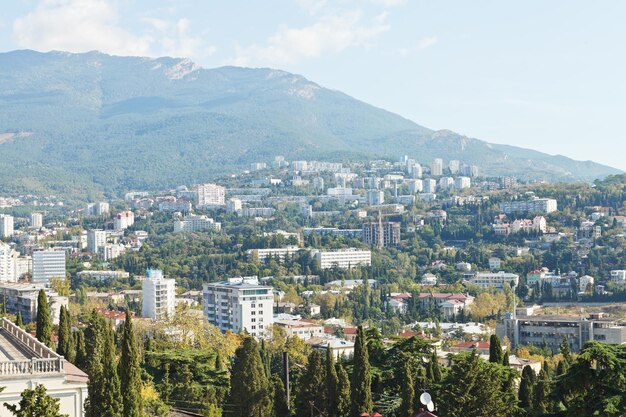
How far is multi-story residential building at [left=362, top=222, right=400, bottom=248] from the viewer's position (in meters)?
117

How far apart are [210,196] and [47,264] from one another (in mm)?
63385

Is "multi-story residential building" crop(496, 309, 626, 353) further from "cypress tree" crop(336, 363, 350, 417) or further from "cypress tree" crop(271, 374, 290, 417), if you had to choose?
"cypress tree" crop(336, 363, 350, 417)

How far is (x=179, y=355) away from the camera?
3062 cm

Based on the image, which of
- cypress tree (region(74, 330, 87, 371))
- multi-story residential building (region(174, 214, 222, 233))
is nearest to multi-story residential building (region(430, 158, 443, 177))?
multi-story residential building (region(174, 214, 222, 233))

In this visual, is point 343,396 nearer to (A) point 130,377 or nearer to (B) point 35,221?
(A) point 130,377

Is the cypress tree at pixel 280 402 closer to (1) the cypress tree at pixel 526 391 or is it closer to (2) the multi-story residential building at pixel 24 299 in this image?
(1) the cypress tree at pixel 526 391

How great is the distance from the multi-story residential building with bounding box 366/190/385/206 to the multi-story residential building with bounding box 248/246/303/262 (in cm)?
4830

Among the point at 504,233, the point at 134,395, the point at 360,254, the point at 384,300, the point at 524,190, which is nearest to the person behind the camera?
the point at 134,395

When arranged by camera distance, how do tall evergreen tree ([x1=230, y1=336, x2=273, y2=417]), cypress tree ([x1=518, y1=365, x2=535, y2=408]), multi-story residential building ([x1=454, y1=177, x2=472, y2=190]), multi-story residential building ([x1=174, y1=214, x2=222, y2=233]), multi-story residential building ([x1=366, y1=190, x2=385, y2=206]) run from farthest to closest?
multi-story residential building ([x1=454, y1=177, x2=472, y2=190]), multi-story residential building ([x1=366, y1=190, x2=385, y2=206]), multi-story residential building ([x1=174, y1=214, x2=222, y2=233]), cypress tree ([x1=518, y1=365, x2=535, y2=408]), tall evergreen tree ([x1=230, y1=336, x2=273, y2=417])

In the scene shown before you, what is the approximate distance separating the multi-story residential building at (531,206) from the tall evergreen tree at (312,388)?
314 feet

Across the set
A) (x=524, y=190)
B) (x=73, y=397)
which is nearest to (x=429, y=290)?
(x=524, y=190)

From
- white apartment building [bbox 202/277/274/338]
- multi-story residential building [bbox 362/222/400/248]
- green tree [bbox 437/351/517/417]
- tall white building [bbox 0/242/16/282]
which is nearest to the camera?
green tree [bbox 437/351/517/417]

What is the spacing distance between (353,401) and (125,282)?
2659 inches

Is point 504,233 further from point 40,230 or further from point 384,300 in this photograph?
point 40,230
